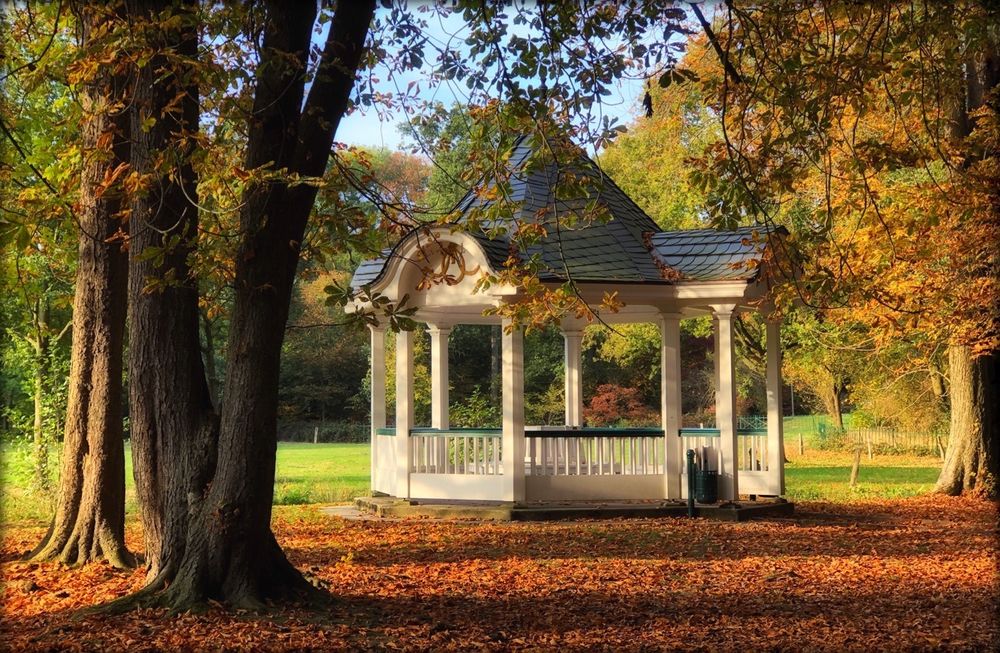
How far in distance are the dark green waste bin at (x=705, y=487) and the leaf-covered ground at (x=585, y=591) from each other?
989 millimetres

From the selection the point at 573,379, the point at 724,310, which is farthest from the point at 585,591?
the point at 573,379

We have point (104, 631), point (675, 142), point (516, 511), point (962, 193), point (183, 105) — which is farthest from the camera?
point (675, 142)

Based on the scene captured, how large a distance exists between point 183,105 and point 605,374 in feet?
91.4

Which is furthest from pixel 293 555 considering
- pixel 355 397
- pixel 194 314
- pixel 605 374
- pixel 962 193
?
pixel 355 397

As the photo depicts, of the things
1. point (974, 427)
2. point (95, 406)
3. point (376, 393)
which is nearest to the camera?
point (95, 406)

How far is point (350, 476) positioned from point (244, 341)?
21851 mm

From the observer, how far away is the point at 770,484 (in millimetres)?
16328

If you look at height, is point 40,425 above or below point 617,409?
below

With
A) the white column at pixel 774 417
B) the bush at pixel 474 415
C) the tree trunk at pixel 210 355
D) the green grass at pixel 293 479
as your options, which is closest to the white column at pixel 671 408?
the white column at pixel 774 417

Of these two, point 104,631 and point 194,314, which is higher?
point 194,314

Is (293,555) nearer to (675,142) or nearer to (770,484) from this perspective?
(770,484)

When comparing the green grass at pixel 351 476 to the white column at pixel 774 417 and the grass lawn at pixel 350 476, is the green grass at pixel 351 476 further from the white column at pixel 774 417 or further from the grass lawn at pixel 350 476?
the white column at pixel 774 417

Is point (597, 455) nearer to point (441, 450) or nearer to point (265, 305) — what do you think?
point (441, 450)

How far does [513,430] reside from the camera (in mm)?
14844
